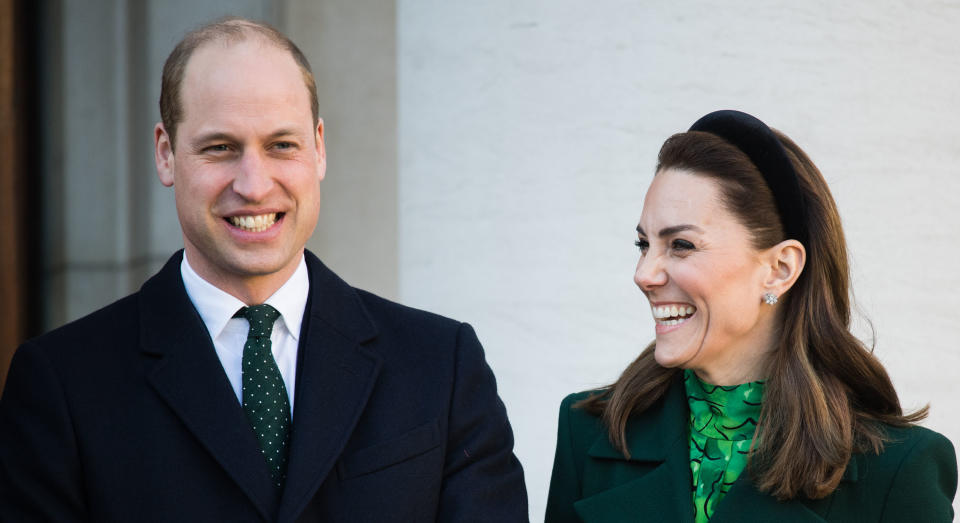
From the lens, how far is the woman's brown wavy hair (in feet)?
8.70

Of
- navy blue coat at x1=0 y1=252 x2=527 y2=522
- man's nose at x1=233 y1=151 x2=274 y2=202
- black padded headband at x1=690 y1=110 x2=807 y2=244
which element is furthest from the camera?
black padded headband at x1=690 y1=110 x2=807 y2=244

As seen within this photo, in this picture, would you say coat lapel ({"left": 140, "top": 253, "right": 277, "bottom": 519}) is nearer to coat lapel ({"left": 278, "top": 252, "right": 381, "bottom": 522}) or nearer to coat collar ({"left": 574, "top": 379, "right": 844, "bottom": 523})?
coat lapel ({"left": 278, "top": 252, "right": 381, "bottom": 522})

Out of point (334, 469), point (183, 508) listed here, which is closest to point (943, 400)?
point (334, 469)

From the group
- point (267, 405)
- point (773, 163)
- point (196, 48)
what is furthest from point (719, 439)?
point (196, 48)

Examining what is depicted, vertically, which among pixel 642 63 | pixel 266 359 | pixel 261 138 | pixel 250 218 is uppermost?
pixel 642 63

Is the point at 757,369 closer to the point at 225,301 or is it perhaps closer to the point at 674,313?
the point at 674,313

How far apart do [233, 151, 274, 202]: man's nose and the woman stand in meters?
0.89

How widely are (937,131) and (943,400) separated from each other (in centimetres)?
89

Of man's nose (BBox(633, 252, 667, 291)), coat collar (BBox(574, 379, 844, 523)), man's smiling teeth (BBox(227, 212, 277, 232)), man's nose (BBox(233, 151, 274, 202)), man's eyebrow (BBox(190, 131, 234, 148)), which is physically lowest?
coat collar (BBox(574, 379, 844, 523))

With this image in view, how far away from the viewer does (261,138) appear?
2.54m

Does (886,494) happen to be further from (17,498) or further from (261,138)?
(17,498)

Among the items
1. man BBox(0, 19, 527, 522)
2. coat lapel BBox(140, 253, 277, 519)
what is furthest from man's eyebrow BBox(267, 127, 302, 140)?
coat lapel BBox(140, 253, 277, 519)

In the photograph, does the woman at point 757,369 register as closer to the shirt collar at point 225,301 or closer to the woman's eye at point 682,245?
the woman's eye at point 682,245

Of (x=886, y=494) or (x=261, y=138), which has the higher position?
(x=261, y=138)
